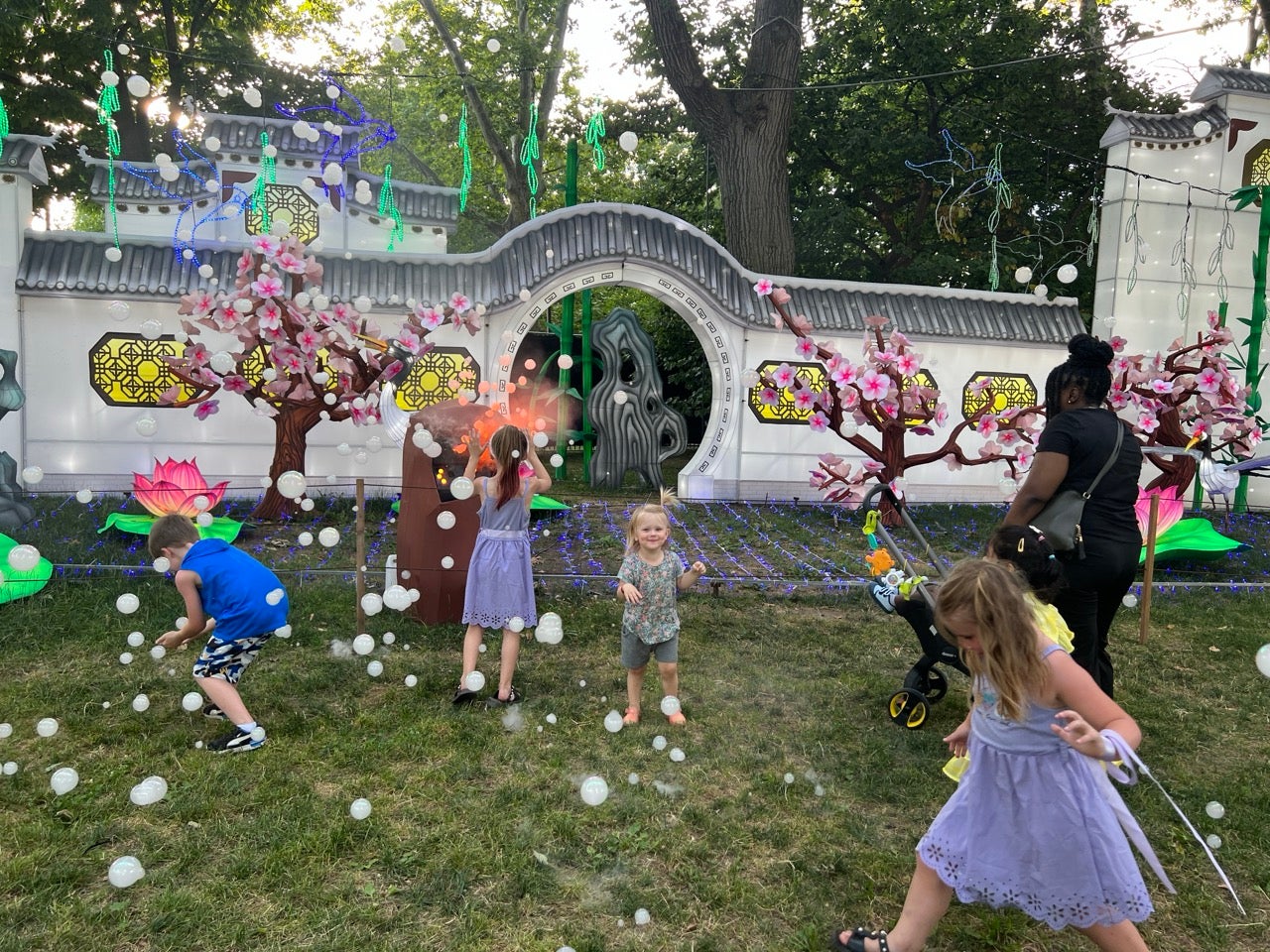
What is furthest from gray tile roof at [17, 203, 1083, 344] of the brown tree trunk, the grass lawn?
the grass lawn

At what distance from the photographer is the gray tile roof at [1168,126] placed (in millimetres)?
12562

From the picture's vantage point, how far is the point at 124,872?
9.21ft

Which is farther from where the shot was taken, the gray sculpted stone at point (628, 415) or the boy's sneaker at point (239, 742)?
the gray sculpted stone at point (628, 415)

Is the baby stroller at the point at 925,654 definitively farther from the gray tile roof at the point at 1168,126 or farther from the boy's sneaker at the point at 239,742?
the gray tile roof at the point at 1168,126

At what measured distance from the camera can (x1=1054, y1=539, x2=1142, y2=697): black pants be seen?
3.44m

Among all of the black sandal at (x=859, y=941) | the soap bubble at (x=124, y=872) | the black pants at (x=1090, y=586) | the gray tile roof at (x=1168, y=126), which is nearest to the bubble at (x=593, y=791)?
the black sandal at (x=859, y=941)

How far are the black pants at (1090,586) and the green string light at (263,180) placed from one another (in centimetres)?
1501

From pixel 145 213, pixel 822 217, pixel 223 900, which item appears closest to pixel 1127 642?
pixel 223 900

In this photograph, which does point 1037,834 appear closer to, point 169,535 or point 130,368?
point 169,535

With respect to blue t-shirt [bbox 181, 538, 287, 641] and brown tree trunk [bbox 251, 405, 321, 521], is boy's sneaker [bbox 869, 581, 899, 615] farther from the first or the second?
brown tree trunk [bbox 251, 405, 321, 521]

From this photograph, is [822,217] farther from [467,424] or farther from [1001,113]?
[467,424]

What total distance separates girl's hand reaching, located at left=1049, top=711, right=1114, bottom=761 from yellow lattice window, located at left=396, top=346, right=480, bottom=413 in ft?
30.6

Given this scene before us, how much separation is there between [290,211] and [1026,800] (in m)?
16.9

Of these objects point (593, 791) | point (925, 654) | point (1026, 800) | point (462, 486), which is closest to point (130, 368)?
point (462, 486)
